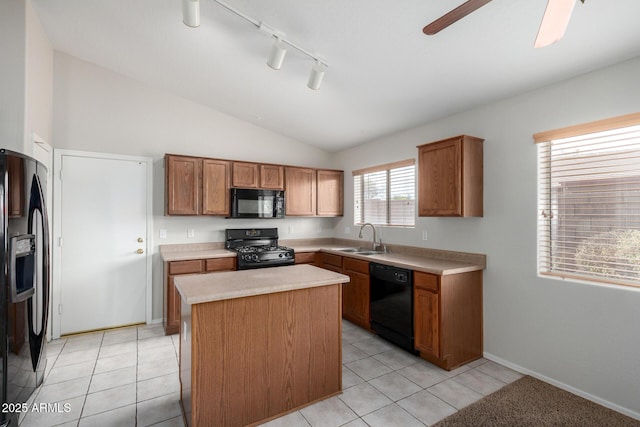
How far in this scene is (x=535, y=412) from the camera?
2.13 metres

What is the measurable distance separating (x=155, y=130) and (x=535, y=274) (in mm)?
4565

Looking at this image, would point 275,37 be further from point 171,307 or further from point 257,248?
point 171,307

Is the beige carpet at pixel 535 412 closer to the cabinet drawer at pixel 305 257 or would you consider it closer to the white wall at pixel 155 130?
the cabinet drawer at pixel 305 257

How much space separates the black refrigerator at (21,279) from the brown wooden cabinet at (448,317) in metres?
3.03

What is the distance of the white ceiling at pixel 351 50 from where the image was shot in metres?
1.97

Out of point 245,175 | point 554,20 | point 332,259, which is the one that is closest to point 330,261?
point 332,259

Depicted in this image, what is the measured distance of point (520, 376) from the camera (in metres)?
2.63

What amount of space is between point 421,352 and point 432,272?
2.81 feet

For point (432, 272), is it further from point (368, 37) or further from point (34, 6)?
point (34, 6)

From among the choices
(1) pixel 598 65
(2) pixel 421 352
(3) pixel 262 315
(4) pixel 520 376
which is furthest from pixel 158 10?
(4) pixel 520 376

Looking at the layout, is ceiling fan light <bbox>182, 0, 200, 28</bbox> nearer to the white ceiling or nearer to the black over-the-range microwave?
the white ceiling

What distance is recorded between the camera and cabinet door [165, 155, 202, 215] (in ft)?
12.3

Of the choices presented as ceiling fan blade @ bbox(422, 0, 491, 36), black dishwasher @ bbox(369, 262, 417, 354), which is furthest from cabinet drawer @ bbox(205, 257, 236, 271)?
ceiling fan blade @ bbox(422, 0, 491, 36)

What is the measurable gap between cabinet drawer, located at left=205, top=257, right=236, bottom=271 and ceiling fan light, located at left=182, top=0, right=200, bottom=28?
2548 millimetres
